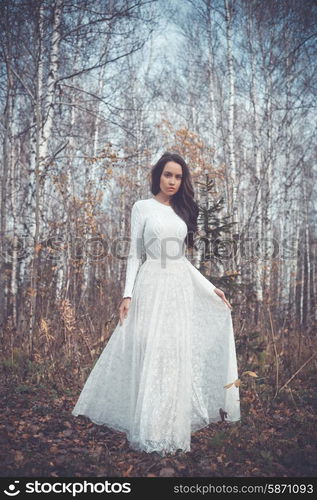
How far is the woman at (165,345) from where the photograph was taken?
3.01 meters

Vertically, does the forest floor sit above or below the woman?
below

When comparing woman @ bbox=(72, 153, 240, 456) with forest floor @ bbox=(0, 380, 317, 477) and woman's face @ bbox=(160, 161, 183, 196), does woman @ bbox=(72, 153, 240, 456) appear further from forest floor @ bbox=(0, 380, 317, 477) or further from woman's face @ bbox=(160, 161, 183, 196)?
forest floor @ bbox=(0, 380, 317, 477)

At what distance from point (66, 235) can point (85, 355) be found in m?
1.90

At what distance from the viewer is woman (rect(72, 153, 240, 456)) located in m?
3.01

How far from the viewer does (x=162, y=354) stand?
3.08 metres

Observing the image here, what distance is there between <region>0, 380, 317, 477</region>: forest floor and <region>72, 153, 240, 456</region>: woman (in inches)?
6.0

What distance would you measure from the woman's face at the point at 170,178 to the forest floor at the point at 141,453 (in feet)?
7.14

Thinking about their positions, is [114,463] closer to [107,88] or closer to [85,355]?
[85,355]

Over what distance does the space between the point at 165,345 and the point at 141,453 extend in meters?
0.86

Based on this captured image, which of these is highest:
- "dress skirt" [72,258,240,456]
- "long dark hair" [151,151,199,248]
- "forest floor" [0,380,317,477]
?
"long dark hair" [151,151,199,248]

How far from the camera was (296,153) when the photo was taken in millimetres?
13703

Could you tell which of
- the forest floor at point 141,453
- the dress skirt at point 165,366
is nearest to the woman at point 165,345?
the dress skirt at point 165,366

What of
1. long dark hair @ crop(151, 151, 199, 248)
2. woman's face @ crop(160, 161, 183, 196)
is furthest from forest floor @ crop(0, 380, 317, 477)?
woman's face @ crop(160, 161, 183, 196)
